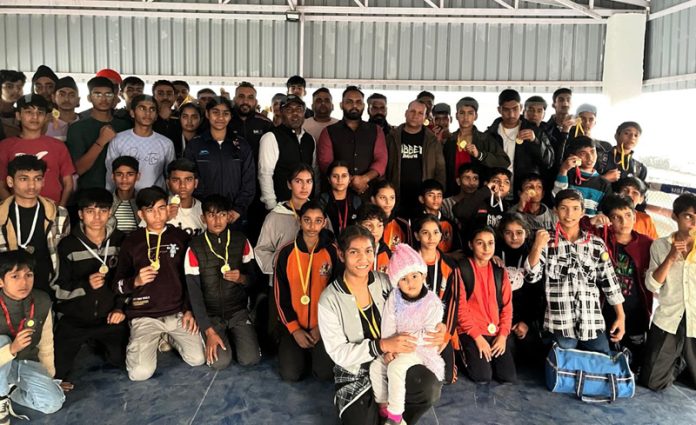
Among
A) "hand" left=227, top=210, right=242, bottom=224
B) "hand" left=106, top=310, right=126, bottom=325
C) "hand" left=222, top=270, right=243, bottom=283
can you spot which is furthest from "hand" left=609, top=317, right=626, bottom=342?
"hand" left=106, top=310, right=126, bottom=325

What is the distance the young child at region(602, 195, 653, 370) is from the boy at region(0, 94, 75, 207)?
436 centimetres

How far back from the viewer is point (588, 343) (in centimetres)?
376

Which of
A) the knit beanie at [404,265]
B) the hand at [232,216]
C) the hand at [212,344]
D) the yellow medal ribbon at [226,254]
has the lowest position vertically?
the hand at [212,344]

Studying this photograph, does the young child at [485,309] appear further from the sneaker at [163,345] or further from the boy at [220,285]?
the sneaker at [163,345]

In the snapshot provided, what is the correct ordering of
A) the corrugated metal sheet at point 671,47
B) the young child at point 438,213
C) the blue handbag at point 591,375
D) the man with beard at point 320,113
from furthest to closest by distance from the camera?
the corrugated metal sheet at point 671,47
the man with beard at point 320,113
the young child at point 438,213
the blue handbag at point 591,375

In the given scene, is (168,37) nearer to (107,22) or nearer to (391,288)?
(107,22)

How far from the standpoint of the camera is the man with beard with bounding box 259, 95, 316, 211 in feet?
15.7

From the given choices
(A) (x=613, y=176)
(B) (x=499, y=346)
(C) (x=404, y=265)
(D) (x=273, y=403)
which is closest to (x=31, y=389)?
(D) (x=273, y=403)

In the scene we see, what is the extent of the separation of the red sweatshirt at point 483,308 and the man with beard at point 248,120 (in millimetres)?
2582

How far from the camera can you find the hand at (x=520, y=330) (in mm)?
4039

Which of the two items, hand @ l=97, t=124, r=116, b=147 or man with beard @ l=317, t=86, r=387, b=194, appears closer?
hand @ l=97, t=124, r=116, b=147

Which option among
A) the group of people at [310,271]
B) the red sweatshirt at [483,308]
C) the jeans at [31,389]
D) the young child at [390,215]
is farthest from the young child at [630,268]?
the jeans at [31,389]

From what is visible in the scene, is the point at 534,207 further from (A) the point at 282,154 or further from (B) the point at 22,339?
(B) the point at 22,339

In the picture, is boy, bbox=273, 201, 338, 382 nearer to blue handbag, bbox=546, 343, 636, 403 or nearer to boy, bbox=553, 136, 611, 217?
blue handbag, bbox=546, 343, 636, 403
